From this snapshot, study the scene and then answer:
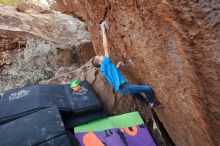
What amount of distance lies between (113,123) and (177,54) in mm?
Answer: 1893

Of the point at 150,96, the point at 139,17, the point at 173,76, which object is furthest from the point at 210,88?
the point at 150,96

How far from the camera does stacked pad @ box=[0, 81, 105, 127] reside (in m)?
3.40

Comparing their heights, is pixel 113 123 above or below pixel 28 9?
below

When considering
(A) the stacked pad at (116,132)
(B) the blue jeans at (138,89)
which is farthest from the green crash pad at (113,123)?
(B) the blue jeans at (138,89)

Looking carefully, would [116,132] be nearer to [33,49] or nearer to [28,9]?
[33,49]

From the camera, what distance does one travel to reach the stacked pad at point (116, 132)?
3361 millimetres

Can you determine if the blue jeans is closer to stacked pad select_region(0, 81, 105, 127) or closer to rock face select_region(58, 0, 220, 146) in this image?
rock face select_region(58, 0, 220, 146)

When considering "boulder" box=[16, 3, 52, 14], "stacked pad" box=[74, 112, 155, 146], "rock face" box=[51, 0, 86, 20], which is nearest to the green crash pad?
"stacked pad" box=[74, 112, 155, 146]

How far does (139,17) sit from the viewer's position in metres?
2.38

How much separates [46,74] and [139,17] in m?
3.43

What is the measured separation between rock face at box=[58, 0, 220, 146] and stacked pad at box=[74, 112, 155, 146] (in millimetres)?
525

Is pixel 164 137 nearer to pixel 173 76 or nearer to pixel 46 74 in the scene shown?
pixel 173 76

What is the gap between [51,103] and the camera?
3.49 m

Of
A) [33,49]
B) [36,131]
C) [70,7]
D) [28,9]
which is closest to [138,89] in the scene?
[36,131]
